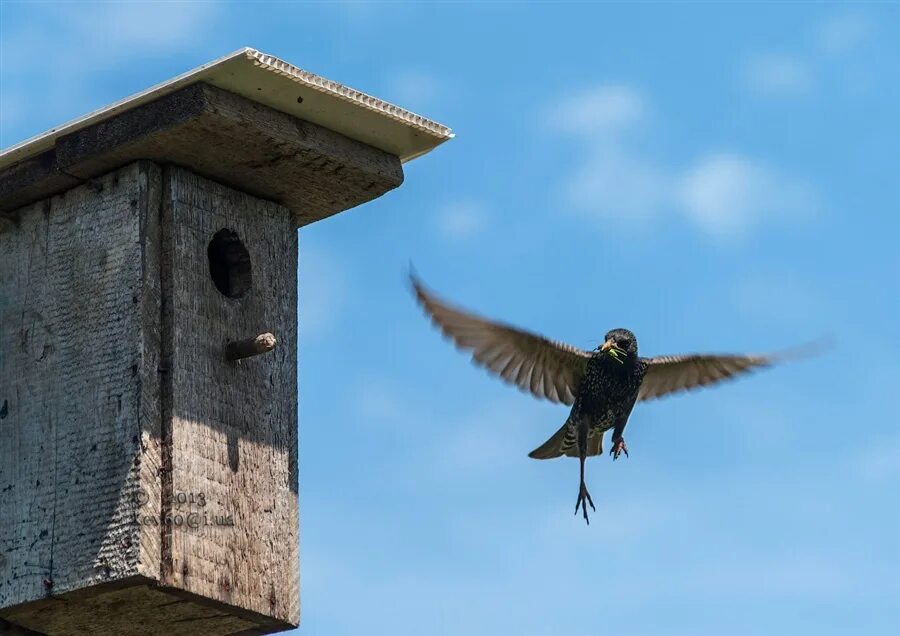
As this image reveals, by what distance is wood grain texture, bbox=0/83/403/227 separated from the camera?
5.65 meters

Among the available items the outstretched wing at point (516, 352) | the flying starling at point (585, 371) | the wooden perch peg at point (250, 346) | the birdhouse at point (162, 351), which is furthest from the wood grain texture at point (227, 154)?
the flying starling at point (585, 371)

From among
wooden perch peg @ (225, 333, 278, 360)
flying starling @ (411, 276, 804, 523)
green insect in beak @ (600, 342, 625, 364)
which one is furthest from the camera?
green insect in beak @ (600, 342, 625, 364)

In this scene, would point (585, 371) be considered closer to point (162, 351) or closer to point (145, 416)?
point (162, 351)

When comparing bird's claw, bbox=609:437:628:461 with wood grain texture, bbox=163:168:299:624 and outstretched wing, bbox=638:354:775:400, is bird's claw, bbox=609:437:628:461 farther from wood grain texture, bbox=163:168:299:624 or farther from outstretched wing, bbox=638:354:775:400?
wood grain texture, bbox=163:168:299:624

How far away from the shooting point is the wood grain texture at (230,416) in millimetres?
5477

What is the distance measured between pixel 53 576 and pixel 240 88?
4.71 ft

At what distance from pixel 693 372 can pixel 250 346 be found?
2710mm

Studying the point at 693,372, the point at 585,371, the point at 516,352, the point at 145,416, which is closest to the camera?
the point at 145,416

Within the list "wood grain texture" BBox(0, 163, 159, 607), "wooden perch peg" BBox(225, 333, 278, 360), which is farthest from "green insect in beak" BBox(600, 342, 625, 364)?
"wood grain texture" BBox(0, 163, 159, 607)

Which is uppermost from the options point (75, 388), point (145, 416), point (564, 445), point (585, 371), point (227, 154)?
point (227, 154)

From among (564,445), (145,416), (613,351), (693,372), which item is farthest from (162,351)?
(693,372)

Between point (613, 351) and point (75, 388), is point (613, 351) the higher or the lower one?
the higher one

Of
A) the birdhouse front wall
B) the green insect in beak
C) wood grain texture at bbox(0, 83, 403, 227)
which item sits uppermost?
wood grain texture at bbox(0, 83, 403, 227)

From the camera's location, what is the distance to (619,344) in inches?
→ 294
